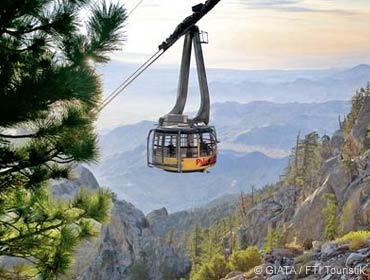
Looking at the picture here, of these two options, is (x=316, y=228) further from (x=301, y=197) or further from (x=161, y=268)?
(x=161, y=268)

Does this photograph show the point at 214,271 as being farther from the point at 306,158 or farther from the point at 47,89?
the point at 47,89

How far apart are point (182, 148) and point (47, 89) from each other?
2.50m

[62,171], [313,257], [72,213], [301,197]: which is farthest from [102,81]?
[301,197]

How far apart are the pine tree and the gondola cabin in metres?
1.52

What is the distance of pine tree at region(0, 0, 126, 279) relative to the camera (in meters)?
4.38

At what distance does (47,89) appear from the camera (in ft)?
14.1

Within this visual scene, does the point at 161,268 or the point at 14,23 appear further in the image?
the point at 161,268

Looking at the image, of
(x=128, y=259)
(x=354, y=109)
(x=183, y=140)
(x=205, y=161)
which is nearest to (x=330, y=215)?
(x=354, y=109)

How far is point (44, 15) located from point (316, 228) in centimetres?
2730

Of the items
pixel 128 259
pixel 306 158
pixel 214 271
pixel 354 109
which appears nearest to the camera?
pixel 214 271

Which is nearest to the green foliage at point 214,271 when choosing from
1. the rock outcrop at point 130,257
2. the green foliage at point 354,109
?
the rock outcrop at point 130,257

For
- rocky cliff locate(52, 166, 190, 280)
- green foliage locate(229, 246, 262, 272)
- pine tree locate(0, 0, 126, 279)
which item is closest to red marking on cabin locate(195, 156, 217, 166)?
pine tree locate(0, 0, 126, 279)

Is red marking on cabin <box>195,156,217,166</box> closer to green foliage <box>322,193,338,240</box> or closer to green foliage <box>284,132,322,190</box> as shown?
green foliage <box>322,193,338,240</box>

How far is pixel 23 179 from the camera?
17.0ft
